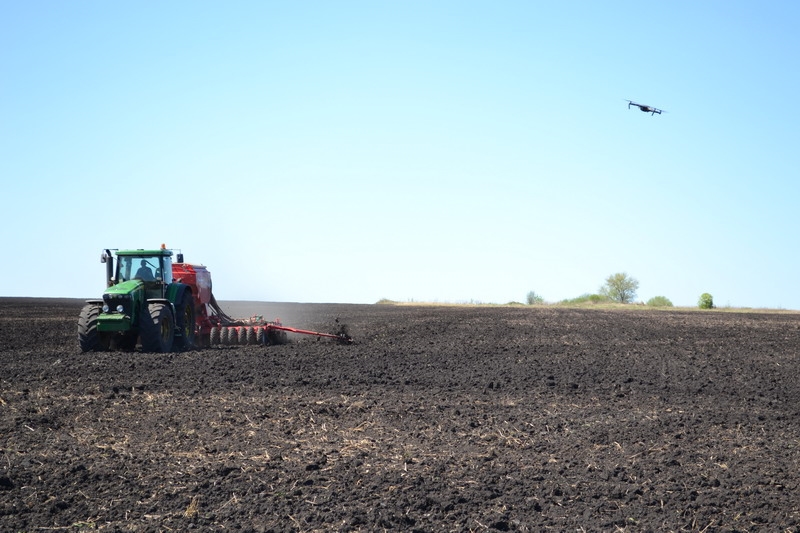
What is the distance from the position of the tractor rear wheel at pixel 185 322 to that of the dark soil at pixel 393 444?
2.10 metres

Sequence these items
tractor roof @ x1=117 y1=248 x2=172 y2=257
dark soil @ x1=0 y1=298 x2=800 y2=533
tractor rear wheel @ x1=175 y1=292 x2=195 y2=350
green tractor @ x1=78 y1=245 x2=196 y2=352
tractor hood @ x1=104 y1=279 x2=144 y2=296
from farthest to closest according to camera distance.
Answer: tractor rear wheel @ x1=175 y1=292 x2=195 y2=350 → tractor roof @ x1=117 y1=248 x2=172 y2=257 → green tractor @ x1=78 y1=245 x2=196 y2=352 → tractor hood @ x1=104 y1=279 x2=144 y2=296 → dark soil @ x1=0 y1=298 x2=800 y2=533

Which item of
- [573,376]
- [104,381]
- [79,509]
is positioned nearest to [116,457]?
[79,509]

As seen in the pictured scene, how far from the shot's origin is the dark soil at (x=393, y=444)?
684 cm

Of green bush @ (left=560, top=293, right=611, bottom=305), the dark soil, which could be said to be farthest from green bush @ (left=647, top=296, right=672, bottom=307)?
the dark soil

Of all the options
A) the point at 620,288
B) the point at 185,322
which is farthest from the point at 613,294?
the point at 185,322

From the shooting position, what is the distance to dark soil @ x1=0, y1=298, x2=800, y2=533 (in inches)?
269

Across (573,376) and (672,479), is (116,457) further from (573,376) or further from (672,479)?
(573,376)

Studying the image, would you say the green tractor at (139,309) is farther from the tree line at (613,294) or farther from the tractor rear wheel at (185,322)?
the tree line at (613,294)

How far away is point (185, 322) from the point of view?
19000 millimetres

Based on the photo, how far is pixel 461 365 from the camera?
620 inches

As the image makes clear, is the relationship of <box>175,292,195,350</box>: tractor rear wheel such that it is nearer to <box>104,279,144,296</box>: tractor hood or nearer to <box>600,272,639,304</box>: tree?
<box>104,279,144,296</box>: tractor hood

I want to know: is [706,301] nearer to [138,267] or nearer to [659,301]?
[659,301]

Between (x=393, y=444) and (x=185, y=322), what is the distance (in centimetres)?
1107

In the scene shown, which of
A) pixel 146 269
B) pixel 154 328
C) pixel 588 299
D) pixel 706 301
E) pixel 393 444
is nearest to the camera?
pixel 393 444
